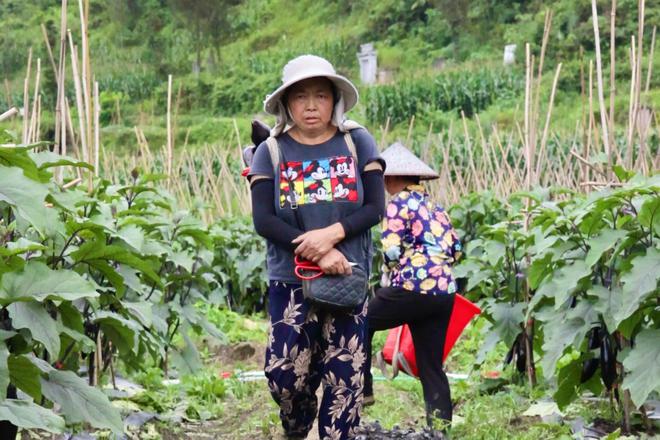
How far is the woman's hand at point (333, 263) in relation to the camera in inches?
143

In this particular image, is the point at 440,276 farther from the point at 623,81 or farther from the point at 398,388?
the point at 623,81

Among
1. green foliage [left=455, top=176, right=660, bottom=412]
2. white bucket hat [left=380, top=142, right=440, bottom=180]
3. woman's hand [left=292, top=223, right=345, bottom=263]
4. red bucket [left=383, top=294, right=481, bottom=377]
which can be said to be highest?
white bucket hat [left=380, top=142, right=440, bottom=180]

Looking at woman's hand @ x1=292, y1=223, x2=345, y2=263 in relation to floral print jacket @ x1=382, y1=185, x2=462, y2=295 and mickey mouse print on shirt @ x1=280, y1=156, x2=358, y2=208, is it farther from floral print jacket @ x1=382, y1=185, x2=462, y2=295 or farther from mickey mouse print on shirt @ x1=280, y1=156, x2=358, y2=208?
floral print jacket @ x1=382, y1=185, x2=462, y2=295

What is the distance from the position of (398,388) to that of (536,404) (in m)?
1.39

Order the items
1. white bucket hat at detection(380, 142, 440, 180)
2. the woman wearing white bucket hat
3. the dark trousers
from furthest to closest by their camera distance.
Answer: white bucket hat at detection(380, 142, 440, 180) → the dark trousers → the woman wearing white bucket hat

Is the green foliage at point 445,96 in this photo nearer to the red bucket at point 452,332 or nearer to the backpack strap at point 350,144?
the red bucket at point 452,332

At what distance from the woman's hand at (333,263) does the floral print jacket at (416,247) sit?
0.85m

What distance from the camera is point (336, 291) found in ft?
12.0

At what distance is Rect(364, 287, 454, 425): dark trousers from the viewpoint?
4.49m

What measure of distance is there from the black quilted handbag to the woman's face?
1.75ft

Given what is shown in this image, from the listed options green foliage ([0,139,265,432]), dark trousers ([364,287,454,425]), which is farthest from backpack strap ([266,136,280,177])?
dark trousers ([364,287,454,425])

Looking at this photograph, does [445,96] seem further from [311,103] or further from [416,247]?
[311,103]

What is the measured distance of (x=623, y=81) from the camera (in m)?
27.7

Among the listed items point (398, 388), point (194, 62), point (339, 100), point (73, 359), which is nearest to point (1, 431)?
point (73, 359)
